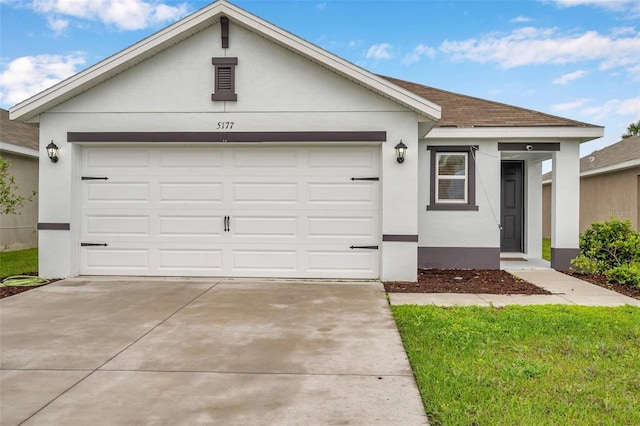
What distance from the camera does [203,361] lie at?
12.4 feet

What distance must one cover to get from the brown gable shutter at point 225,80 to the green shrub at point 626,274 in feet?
25.9

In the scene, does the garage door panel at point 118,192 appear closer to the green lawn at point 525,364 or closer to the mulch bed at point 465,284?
the mulch bed at point 465,284

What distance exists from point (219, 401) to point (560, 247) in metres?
8.98

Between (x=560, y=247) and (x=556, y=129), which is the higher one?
(x=556, y=129)

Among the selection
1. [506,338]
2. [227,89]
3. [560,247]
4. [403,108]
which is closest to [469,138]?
[403,108]

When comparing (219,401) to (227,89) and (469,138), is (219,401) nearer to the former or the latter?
(227,89)

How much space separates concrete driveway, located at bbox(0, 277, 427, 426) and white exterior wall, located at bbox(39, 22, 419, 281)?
1775 mm

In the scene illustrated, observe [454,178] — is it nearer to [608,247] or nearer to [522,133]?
[522,133]

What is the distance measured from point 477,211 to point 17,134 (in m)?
14.2

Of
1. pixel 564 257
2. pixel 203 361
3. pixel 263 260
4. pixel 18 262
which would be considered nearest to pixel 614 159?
pixel 564 257

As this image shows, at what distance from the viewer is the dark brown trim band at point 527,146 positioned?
31.2 ft

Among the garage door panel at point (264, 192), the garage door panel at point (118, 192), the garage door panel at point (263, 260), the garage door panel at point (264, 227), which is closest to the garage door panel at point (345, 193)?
the garage door panel at point (264, 192)

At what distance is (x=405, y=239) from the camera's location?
762 centimetres

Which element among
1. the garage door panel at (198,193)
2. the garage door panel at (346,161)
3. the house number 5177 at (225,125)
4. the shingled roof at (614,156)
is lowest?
the garage door panel at (198,193)
